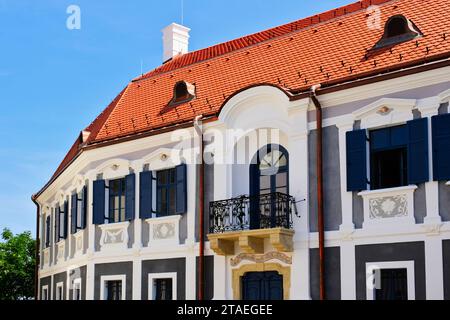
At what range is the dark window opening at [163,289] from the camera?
62.1ft

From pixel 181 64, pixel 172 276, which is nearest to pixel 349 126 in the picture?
pixel 172 276

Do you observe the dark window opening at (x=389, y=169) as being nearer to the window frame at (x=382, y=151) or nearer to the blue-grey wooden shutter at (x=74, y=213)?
the window frame at (x=382, y=151)

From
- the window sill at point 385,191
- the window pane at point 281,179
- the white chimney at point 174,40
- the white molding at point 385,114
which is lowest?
the window sill at point 385,191

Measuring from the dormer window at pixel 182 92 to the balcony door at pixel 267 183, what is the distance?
376 cm

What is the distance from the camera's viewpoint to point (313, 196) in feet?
53.1

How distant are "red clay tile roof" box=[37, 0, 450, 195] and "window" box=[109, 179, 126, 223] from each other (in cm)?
137

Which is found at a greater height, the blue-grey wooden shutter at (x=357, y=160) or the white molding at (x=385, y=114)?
the white molding at (x=385, y=114)

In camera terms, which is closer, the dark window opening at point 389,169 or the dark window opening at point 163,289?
the dark window opening at point 389,169

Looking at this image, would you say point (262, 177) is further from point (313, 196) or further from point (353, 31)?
point (353, 31)

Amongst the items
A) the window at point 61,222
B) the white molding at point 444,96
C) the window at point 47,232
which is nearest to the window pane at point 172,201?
the window at point 61,222

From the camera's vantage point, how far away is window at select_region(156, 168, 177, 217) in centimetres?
1917

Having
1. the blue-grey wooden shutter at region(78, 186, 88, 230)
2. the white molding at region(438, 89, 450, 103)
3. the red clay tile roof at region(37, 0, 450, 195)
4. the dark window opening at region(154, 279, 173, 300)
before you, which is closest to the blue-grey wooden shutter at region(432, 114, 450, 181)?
the white molding at region(438, 89, 450, 103)

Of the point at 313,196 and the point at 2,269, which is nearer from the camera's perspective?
the point at 313,196

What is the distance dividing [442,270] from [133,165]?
9.58m
